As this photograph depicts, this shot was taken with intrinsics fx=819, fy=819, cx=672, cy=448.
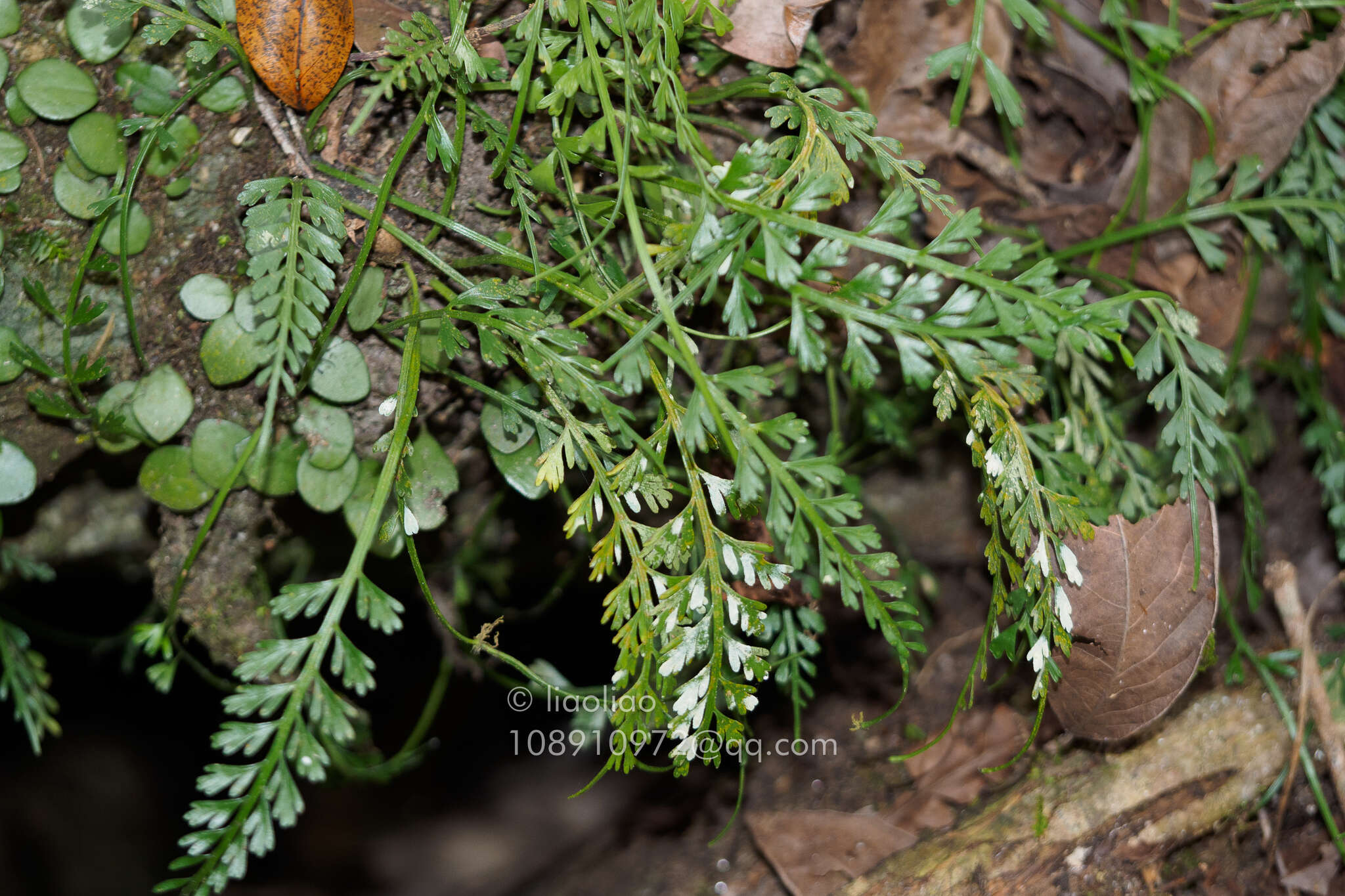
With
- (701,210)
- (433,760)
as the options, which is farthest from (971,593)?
(433,760)

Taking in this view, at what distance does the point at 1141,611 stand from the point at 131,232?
1.92 metres

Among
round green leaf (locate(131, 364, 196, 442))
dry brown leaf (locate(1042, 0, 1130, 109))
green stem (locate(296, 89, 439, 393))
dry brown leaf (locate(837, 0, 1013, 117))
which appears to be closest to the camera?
green stem (locate(296, 89, 439, 393))

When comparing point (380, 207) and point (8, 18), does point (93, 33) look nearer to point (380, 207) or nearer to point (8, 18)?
point (8, 18)

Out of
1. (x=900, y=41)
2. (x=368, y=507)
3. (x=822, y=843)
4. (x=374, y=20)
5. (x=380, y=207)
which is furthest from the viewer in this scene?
(x=822, y=843)

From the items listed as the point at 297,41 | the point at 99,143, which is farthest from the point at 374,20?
the point at 99,143

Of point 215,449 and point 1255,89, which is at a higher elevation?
point 1255,89

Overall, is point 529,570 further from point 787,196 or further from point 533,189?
point 787,196

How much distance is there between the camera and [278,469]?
59.1 inches

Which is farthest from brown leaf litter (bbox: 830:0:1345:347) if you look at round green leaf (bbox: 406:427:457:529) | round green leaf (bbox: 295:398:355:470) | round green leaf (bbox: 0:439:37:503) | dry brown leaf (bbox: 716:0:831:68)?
round green leaf (bbox: 0:439:37:503)

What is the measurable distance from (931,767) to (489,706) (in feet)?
4.70

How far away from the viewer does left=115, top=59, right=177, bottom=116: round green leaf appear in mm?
1421

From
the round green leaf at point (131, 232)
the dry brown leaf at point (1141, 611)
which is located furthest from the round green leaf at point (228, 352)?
the dry brown leaf at point (1141, 611)

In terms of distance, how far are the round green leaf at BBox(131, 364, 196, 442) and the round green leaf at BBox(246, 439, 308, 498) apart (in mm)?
156

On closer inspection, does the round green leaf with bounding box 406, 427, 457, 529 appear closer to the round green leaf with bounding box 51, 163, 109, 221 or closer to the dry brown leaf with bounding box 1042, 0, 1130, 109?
the round green leaf with bounding box 51, 163, 109, 221
